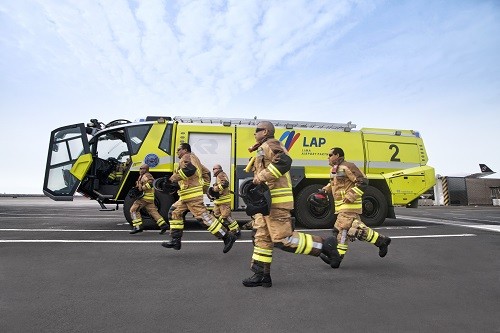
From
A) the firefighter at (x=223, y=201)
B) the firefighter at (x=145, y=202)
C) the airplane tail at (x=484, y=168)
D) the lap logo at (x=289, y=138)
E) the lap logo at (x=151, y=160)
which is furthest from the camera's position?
the airplane tail at (x=484, y=168)

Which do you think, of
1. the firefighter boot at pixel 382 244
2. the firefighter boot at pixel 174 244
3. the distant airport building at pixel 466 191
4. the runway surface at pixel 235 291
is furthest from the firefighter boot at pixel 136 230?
the distant airport building at pixel 466 191

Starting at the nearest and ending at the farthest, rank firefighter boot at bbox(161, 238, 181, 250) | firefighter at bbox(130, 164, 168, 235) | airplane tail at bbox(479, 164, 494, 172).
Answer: firefighter boot at bbox(161, 238, 181, 250), firefighter at bbox(130, 164, 168, 235), airplane tail at bbox(479, 164, 494, 172)

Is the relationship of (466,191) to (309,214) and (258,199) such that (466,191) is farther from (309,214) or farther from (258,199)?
(258,199)

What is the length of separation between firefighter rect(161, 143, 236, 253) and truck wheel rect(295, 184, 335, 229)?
10.9 ft

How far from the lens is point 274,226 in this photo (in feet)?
10.4

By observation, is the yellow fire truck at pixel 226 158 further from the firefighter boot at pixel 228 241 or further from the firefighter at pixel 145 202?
the firefighter boot at pixel 228 241

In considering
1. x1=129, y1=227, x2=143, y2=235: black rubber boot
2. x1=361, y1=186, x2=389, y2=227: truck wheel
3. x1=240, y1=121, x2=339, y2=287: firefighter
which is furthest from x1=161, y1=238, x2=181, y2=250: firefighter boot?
x1=361, y1=186, x2=389, y2=227: truck wheel

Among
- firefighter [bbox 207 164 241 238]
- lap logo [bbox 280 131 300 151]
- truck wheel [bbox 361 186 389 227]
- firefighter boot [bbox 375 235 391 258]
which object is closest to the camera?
firefighter boot [bbox 375 235 391 258]

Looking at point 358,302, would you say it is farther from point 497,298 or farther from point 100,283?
point 100,283

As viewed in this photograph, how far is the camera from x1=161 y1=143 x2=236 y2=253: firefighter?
4676 mm

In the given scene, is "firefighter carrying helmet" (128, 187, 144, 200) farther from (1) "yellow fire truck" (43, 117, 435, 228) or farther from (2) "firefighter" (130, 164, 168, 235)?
(1) "yellow fire truck" (43, 117, 435, 228)

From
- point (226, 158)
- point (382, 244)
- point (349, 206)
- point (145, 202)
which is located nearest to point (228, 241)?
point (349, 206)

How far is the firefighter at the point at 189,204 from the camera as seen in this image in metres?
4.68

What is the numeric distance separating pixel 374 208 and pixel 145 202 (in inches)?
228
